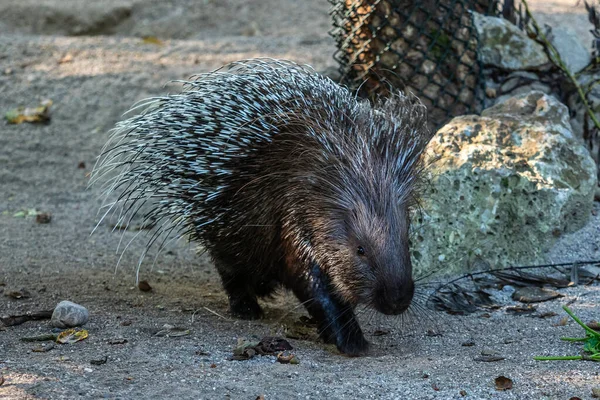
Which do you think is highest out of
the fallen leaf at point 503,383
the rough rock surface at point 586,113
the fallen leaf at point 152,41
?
the rough rock surface at point 586,113

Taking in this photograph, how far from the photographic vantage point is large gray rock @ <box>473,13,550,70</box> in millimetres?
5562

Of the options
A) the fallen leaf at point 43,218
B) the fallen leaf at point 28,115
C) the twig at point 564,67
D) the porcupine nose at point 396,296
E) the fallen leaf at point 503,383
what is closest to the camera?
the fallen leaf at point 503,383

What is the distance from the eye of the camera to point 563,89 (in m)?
5.48

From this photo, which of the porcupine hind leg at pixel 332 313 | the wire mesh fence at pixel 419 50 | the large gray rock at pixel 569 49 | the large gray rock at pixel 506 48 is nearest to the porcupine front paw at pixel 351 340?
the porcupine hind leg at pixel 332 313

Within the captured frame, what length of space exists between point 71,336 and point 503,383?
1705mm

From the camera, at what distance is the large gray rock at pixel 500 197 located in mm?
4254

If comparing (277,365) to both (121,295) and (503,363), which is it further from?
(121,295)

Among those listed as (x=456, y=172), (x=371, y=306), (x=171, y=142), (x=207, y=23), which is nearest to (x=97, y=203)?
(x=171, y=142)

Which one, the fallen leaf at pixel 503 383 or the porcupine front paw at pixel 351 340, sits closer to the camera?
the fallen leaf at pixel 503 383

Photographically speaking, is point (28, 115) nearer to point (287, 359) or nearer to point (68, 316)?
point (68, 316)

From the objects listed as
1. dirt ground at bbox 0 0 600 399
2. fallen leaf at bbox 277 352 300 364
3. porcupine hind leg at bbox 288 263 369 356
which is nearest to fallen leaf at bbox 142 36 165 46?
dirt ground at bbox 0 0 600 399

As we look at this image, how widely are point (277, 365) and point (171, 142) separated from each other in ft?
4.09

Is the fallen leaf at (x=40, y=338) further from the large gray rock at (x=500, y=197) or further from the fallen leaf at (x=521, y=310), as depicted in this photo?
the fallen leaf at (x=521, y=310)

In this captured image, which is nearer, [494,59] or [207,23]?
[494,59]
